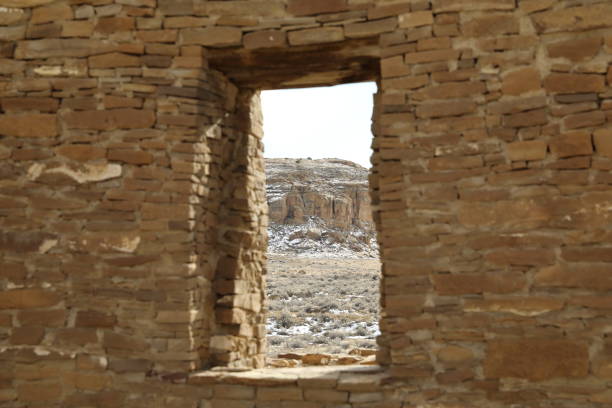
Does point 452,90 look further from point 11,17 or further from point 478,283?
point 11,17

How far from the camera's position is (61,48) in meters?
4.25

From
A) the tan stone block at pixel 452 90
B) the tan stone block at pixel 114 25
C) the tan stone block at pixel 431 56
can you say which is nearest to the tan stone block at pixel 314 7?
the tan stone block at pixel 431 56

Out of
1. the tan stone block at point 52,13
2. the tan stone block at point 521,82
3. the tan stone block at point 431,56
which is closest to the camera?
the tan stone block at point 521,82

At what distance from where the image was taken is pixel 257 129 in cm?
517

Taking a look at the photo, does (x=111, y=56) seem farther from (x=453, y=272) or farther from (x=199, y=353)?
(x=453, y=272)

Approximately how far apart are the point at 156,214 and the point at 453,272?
6.37 ft

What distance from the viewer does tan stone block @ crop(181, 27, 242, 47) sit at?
13.6 ft

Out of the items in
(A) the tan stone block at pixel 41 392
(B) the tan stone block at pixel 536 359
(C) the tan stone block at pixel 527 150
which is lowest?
(A) the tan stone block at pixel 41 392

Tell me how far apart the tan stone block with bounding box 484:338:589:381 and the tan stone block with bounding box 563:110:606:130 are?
1254 mm

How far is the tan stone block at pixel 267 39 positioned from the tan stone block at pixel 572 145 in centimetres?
181

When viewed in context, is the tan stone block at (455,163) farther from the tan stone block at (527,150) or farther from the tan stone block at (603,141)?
the tan stone block at (603,141)

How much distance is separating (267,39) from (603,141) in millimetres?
2166

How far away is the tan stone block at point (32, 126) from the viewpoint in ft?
13.8

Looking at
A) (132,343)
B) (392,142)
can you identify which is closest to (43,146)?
(132,343)
